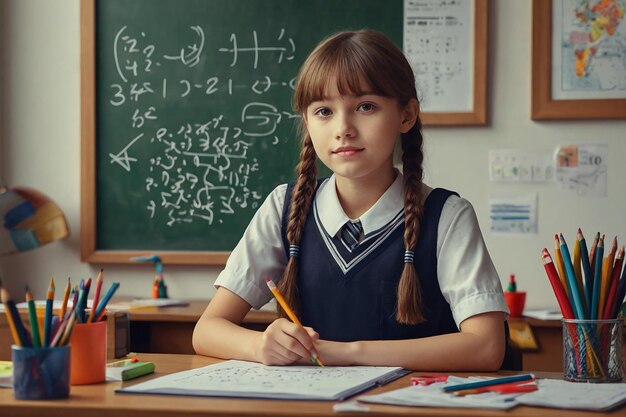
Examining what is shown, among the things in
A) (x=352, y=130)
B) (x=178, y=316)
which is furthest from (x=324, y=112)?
(x=178, y=316)

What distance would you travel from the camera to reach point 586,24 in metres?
3.02

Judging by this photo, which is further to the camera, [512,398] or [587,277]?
[587,277]

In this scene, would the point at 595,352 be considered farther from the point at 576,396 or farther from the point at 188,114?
the point at 188,114

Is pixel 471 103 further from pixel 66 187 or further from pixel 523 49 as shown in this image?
pixel 66 187

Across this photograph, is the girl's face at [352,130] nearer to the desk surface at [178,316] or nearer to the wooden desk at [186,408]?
the wooden desk at [186,408]

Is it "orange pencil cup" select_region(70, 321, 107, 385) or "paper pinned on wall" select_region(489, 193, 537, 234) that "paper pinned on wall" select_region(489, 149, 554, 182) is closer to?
"paper pinned on wall" select_region(489, 193, 537, 234)

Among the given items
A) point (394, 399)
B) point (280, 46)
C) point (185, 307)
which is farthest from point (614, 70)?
point (394, 399)

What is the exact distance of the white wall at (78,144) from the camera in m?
3.04

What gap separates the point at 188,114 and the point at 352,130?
179 cm

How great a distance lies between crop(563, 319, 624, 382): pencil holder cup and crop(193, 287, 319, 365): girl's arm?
382 mm

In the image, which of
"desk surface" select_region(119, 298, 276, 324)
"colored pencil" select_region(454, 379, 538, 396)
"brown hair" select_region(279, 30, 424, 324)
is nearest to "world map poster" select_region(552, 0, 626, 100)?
"desk surface" select_region(119, 298, 276, 324)

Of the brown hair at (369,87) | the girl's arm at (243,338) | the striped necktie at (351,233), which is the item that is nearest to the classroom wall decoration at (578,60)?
the brown hair at (369,87)

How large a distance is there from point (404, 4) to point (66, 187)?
1385 millimetres

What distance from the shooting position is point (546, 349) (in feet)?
8.62
